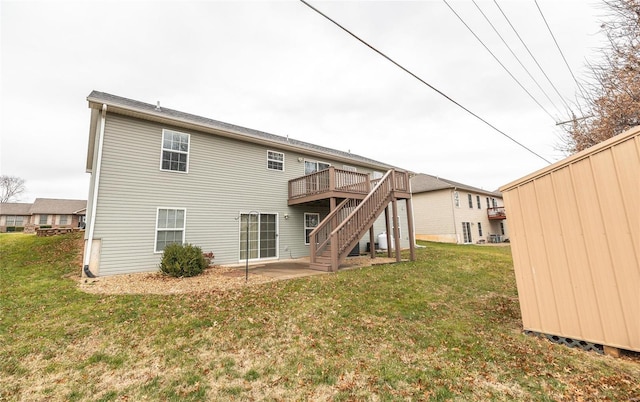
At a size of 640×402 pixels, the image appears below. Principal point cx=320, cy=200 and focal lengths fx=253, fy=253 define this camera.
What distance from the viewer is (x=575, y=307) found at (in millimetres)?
3809

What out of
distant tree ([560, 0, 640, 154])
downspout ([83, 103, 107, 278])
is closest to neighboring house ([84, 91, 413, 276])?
downspout ([83, 103, 107, 278])

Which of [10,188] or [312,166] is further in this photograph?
[10,188]

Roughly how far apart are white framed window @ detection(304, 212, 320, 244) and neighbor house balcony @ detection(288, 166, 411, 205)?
135 cm

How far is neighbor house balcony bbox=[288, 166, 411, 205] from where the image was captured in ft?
35.4

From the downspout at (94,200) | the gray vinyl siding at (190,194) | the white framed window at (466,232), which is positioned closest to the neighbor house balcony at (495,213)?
the white framed window at (466,232)

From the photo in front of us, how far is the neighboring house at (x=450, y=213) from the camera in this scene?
22.6 metres

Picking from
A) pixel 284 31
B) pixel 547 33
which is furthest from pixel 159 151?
pixel 547 33

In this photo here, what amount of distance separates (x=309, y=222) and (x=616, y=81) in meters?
11.2

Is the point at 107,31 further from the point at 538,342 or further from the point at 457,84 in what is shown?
the point at 538,342

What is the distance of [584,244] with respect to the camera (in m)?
3.71

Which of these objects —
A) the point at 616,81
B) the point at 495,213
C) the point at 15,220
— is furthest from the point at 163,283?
the point at 15,220

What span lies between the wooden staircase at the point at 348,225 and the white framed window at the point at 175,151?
5767 mm

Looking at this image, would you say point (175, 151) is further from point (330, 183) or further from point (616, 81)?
point (616, 81)

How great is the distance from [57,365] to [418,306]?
20.0 ft
